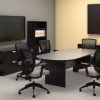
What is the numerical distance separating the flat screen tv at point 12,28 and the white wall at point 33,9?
222 millimetres

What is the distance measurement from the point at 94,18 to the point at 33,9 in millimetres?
2288

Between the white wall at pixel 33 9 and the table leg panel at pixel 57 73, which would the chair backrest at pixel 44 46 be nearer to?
the table leg panel at pixel 57 73

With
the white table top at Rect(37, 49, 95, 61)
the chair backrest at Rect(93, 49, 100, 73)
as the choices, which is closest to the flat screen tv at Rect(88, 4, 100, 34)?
the white table top at Rect(37, 49, 95, 61)

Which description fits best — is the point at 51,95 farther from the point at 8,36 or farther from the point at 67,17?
the point at 67,17

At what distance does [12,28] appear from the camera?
258 inches

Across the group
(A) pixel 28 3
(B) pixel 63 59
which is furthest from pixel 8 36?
(B) pixel 63 59

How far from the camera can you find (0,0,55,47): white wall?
21.4 feet

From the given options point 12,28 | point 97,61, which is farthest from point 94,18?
point 97,61

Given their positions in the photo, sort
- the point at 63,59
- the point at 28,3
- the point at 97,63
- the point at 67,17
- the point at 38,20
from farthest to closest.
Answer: the point at 67,17, the point at 38,20, the point at 28,3, the point at 63,59, the point at 97,63

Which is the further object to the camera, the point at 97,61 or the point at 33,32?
the point at 33,32

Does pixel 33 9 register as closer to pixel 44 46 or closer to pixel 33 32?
pixel 33 32

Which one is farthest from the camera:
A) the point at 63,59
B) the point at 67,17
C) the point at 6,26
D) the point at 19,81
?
the point at 67,17

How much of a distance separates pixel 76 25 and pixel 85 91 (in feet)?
13.7

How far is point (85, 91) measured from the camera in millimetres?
4555
